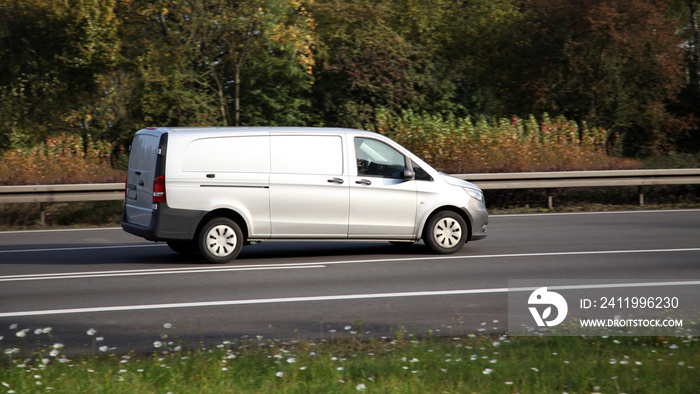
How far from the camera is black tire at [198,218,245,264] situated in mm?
10414

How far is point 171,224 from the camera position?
33.4 feet

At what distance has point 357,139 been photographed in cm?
1109

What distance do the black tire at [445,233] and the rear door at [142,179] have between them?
389 cm

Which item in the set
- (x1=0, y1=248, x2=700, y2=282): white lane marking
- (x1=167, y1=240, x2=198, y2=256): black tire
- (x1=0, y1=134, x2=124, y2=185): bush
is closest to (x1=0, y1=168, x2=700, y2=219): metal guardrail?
(x1=0, y1=134, x2=124, y2=185): bush

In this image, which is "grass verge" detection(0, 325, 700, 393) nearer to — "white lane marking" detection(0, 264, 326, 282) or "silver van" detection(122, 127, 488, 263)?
"white lane marking" detection(0, 264, 326, 282)

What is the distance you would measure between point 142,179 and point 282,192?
1.90 metres

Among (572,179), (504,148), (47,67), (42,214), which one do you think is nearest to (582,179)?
(572,179)

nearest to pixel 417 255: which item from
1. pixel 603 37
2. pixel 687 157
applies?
pixel 687 157

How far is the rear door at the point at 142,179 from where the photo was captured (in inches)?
407

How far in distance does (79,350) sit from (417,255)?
592 cm

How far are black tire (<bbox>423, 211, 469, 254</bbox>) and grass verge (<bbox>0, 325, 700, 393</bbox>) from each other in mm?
4888

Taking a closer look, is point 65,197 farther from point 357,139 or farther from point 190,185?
point 357,139

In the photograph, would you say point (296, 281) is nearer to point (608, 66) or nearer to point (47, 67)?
point (608, 66)

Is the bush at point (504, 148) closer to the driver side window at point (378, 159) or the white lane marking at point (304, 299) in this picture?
the driver side window at point (378, 159)
